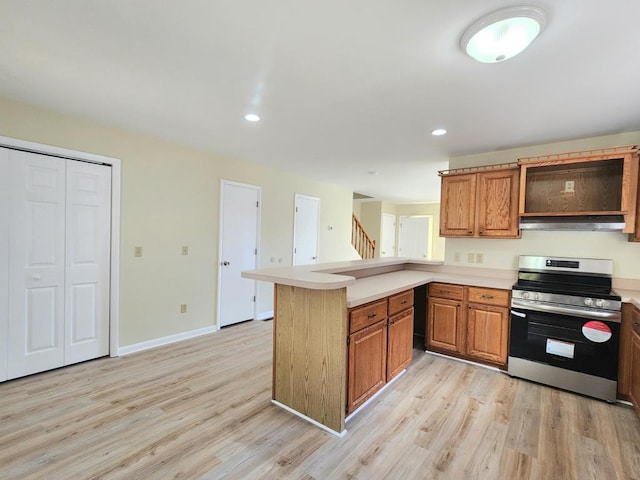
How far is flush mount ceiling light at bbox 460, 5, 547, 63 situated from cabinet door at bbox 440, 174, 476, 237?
2115mm

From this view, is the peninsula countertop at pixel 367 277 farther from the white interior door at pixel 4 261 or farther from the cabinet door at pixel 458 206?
the white interior door at pixel 4 261

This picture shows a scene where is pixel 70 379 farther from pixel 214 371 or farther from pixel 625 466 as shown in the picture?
pixel 625 466

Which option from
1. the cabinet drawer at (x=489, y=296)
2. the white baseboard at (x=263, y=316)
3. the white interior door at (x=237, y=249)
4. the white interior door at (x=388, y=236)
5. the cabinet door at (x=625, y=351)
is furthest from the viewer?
the white interior door at (x=388, y=236)

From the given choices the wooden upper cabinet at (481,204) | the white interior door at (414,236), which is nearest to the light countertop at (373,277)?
the wooden upper cabinet at (481,204)

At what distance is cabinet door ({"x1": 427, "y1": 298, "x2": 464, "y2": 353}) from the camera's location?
3348 millimetres

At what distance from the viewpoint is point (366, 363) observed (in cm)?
236

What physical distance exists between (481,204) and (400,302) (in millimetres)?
1628

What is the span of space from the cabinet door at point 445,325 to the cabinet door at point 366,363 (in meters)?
1.15

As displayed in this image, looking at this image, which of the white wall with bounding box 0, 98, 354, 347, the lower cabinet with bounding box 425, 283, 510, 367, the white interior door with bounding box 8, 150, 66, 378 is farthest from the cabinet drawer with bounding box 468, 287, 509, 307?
the white interior door with bounding box 8, 150, 66, 378

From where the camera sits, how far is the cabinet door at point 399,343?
269 cm

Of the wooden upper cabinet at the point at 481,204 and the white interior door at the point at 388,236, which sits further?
the white interior door at the point at 388,236

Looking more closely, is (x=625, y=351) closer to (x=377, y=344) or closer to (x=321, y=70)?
(x=377, y=344)

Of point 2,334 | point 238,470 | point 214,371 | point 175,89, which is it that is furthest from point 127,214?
point 238,470

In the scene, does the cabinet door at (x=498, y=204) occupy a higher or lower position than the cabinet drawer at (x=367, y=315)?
higher
